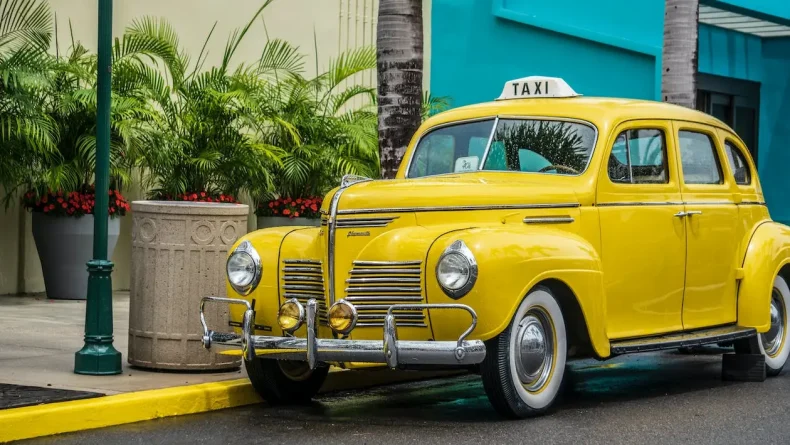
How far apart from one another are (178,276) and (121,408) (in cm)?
140

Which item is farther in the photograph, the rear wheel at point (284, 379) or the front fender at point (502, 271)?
the rear wheel at point (284, 379)

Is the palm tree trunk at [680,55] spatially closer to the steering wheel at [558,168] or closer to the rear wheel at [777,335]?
the rear wheel at [777,335]

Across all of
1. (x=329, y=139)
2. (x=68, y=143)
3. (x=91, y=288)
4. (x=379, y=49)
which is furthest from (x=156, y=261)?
(x=329, y=139)

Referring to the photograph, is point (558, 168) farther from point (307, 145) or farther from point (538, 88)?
point (307, 145)

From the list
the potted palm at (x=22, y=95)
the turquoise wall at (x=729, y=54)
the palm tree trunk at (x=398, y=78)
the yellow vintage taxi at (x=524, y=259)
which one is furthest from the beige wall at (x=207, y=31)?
the yellow vintage taxi at (x=524, y=259)

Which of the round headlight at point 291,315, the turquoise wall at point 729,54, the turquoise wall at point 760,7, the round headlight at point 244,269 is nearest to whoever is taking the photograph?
the round headlight at point 291,315

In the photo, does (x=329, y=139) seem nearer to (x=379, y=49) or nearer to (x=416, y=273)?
(x=379, y=49)

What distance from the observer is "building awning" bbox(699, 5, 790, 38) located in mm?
21612

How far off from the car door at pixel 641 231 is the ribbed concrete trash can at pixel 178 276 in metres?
2.59

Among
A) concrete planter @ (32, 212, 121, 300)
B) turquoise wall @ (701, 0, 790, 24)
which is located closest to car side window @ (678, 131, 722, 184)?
concrete planter @ (32, 212, 121, 300)

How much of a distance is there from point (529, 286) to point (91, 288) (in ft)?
10.3

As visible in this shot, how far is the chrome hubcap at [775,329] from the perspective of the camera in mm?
10220

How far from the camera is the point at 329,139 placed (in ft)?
52.4

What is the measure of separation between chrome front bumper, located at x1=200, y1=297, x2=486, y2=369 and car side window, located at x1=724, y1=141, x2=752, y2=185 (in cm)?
393
